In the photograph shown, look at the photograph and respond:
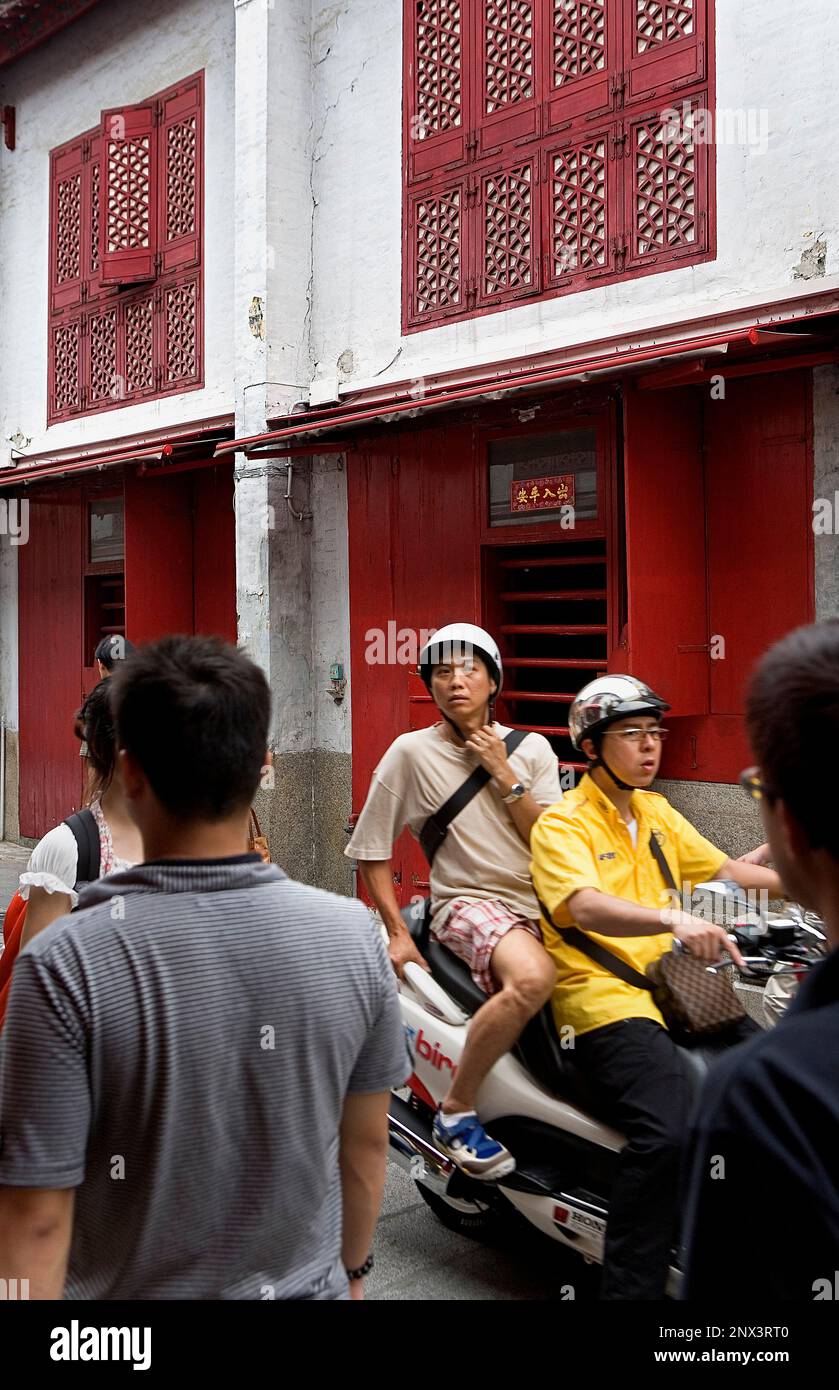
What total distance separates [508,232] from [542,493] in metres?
1.87

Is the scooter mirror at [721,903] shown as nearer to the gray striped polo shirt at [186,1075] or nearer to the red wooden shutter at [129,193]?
the gray striped polo shirt at [186,1075]

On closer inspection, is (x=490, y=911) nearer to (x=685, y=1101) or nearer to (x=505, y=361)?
(x=685, y=1101)

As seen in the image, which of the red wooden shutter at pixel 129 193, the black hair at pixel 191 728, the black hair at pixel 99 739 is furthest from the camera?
the red wooden shutter at pixel 129 193

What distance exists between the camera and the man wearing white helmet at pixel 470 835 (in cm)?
384

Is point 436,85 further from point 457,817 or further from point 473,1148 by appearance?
point 473,1148

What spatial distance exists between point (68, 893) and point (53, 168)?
12.0 meters

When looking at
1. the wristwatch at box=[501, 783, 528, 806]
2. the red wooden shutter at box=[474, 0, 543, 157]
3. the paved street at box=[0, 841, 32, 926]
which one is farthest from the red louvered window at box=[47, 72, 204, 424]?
the wristwatch at box=[501, 783, 528, 806]

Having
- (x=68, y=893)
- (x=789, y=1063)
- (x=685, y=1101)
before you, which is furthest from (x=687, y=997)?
(x=789, y=1063)

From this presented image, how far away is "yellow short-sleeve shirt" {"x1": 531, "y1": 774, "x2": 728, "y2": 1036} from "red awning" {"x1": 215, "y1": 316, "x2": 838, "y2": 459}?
10.2 feet

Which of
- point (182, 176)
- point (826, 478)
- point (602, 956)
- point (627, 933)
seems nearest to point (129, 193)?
point (182, 176)

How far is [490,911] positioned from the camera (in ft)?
13.6

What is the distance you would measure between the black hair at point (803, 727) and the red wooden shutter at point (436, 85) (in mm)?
8373

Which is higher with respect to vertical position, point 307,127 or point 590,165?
point 307,127

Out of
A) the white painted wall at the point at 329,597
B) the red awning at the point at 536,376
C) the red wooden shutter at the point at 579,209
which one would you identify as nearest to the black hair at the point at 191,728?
the red awning at the point at 536,376
